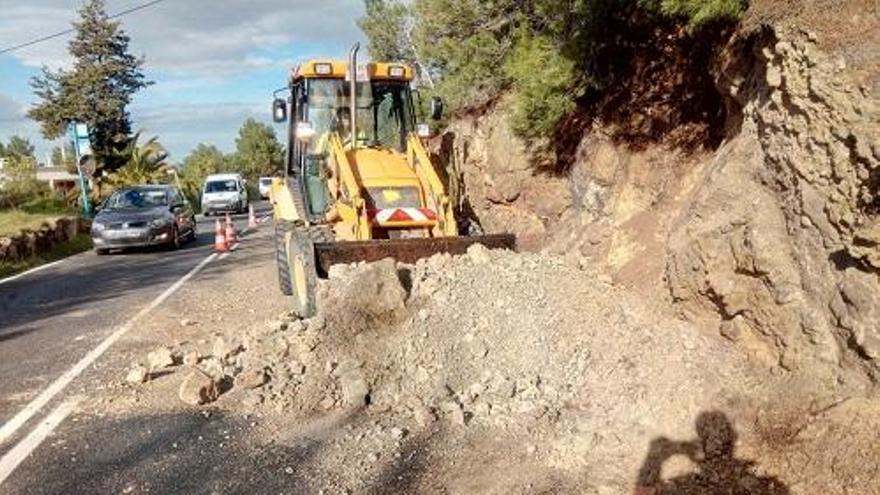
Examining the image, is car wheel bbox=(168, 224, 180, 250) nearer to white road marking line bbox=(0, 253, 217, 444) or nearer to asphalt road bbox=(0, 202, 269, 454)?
asphalt road bbox=(0, 202, 269, 454)

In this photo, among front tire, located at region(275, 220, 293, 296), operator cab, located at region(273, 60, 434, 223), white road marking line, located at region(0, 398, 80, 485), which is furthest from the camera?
front tire, located at region(275, 220, 293, 296)

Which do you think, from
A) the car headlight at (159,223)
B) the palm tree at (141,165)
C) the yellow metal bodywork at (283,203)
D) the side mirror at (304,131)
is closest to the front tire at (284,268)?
the yellow metal bodywork at (283,203)

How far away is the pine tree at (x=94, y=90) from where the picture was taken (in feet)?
126

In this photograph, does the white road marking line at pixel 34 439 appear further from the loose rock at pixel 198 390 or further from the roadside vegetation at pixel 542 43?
the roadside vegetation at pixel 542 43

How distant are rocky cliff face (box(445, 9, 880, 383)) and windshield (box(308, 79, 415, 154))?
3.39 metres

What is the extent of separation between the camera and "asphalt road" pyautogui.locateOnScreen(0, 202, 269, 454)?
21.7ft

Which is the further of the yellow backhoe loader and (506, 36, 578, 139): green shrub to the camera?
(506, 36, 578, 139): green shrub

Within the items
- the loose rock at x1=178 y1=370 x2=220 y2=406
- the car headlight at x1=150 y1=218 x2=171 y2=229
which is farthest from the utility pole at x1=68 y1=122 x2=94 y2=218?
the loose rock at x1=178 y1=370 x2=220 y2=406

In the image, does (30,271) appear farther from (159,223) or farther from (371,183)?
(371,183)

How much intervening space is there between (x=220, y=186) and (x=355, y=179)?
923 inches

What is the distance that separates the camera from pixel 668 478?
429 centimetres

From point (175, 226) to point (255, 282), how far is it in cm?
598

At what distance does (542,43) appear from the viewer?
340 inches

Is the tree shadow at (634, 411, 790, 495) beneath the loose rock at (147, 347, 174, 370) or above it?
beneath
